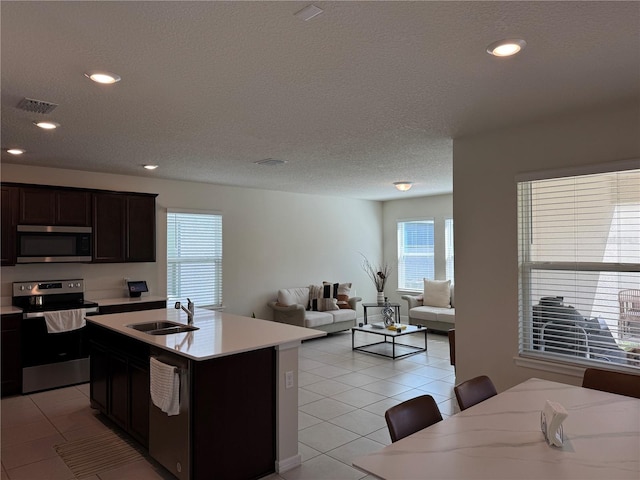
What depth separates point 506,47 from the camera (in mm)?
2254

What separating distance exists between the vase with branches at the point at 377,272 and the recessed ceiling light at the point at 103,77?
23.1ft

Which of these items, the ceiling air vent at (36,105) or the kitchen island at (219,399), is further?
the ceiling air vent at (36,105)

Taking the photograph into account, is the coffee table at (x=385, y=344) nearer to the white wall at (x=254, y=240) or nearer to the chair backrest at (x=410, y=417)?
the white wall at (x=254, y=240)

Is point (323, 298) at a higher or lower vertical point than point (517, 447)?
lower

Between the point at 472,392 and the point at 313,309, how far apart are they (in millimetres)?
5546

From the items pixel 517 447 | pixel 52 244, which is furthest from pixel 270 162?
pixel 517 447

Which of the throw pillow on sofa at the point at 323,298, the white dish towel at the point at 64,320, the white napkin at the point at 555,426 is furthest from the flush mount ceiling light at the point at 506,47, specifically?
the throw pillow on sofa at the point at 323,298

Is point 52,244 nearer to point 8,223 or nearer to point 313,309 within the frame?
point 8,223

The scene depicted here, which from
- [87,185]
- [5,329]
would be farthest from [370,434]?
[87,185]

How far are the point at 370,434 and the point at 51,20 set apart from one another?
353cm

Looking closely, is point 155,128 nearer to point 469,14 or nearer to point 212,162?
point 212,162

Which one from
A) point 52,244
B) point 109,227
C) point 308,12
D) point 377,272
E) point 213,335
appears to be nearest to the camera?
point 308,12

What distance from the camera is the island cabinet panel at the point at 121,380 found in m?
3.26

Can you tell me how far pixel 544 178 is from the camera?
354cm
